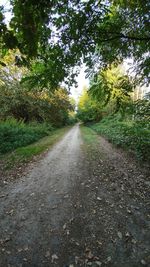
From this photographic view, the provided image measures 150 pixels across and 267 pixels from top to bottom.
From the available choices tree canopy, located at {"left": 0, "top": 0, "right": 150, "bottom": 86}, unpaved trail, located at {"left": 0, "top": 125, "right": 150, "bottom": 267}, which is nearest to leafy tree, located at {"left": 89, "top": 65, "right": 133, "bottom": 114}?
tree canopy, located at {"left": 0, "top": 0, "right": 150, "bottom": 86}

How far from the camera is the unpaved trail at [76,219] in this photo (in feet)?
11.3

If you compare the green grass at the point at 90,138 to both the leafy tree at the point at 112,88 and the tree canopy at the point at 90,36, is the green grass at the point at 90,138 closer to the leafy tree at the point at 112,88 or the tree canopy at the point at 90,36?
the leafy tree at the point at 112,88

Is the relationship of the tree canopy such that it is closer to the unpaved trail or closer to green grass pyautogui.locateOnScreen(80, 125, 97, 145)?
the unpaved trail

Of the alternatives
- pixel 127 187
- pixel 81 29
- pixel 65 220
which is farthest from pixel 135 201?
pixel 81 29

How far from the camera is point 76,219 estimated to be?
444 centimetres

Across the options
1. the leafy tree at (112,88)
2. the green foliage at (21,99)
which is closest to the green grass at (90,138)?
the green foliage at (21,99)

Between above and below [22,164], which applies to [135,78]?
above

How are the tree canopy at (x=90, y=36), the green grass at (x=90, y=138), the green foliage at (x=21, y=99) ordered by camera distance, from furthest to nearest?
the green foliage at (x=21, y=99) < the green grass at (x=90, y=138) < the tree canopy at (x=90, y=36)

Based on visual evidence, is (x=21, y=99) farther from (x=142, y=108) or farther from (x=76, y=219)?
(x=76, y=219)

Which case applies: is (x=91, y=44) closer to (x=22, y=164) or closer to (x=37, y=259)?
(x=37, y=259)

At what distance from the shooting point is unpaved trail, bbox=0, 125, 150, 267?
343 cm

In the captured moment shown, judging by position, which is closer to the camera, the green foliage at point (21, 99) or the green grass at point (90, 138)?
the green grass at point (90, 138)

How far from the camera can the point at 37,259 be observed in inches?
133

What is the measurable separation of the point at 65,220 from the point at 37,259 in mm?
1112
